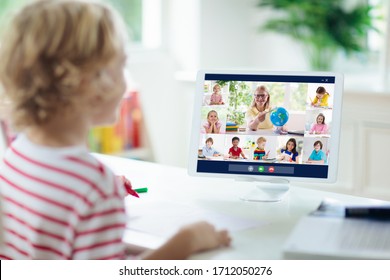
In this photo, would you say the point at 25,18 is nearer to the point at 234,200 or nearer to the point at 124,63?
the point at 124,63

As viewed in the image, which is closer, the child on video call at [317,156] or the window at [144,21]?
the child on video call at [317,156]

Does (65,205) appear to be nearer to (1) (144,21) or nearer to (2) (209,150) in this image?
(2) (209,150)

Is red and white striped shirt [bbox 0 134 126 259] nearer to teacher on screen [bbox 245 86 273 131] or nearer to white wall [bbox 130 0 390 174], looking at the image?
teacher on screen [bbox 245 86 273 131]

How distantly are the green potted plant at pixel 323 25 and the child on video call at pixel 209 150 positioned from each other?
2149mm

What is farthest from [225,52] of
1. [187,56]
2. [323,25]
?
[323,25]

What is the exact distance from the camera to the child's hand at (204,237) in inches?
59.1

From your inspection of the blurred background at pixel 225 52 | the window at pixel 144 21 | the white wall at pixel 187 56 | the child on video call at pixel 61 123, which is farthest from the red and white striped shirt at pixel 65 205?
the window at pixel 144 21

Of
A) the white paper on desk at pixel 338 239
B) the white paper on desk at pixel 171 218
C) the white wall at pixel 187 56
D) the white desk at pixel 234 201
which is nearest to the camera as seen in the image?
the white paper on desk at pixel 338 239

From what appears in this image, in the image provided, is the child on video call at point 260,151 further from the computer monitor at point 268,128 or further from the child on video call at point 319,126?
the child on video call at point 319,126

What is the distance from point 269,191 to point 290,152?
0.15 metres

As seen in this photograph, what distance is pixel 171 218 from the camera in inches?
69.6

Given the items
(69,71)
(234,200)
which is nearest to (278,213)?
(234,200)

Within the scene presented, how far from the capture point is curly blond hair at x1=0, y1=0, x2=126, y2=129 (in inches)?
51.1
